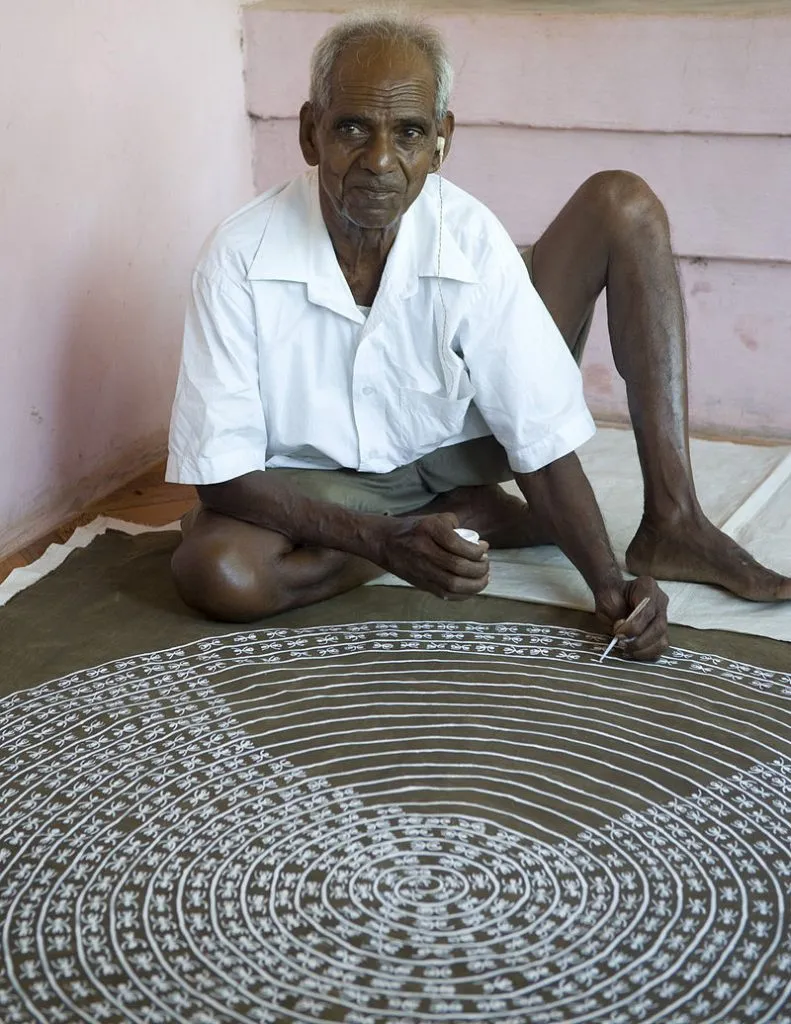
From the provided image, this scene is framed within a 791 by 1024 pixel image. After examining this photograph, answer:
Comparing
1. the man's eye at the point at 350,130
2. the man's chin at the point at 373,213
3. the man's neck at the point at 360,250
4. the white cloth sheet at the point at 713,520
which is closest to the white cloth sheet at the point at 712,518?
the white cloth sheet at the point at 713,520

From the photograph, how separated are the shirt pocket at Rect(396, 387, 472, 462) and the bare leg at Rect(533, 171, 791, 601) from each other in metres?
0.28

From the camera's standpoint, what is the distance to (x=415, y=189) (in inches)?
82.7

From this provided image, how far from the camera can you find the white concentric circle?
1432mm

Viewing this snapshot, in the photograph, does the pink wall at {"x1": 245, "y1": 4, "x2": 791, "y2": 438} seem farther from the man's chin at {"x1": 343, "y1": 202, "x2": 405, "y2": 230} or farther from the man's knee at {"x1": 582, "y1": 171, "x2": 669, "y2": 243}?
the man's chin at {"x1": 343, "y1": 202, "x2": 405, "y2": 230}

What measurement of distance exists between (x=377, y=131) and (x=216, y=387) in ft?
1.55

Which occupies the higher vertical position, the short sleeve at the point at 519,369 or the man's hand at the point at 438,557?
the short sleeve at the point at 519,369

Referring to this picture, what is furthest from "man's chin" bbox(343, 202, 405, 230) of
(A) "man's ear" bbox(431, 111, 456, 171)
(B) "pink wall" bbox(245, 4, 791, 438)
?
(B) "pink wall" bbox(245, 4, 791, 438)

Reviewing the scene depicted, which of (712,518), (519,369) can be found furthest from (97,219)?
(712,518)

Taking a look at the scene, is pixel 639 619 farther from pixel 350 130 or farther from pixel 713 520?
pixel 350 130

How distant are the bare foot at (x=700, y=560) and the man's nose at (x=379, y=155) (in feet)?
2.64

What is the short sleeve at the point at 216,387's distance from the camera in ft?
7.16

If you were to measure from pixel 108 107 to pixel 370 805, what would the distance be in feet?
5.74

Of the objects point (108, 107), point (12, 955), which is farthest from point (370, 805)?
point (108, 107)

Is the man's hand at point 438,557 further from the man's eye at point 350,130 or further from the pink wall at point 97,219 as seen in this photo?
the pink wall at point 97,219
